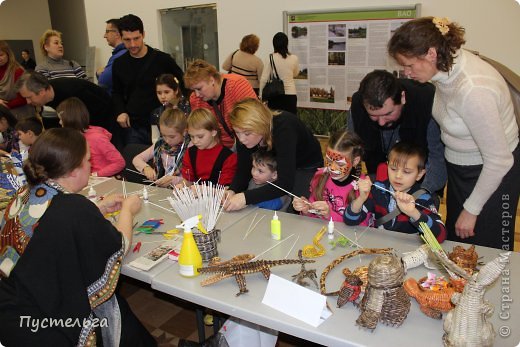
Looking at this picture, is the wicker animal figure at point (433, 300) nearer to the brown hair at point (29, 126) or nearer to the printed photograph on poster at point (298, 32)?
the brown hair at point (29, 126)

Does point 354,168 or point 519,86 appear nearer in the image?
point 519,86

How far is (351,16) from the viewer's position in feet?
18.2

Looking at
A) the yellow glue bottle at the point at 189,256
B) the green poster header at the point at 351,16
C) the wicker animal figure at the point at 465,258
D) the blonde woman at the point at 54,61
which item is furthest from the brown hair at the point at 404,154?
the blonde woman at the point at 54,61

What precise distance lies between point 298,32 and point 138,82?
3.02 metres

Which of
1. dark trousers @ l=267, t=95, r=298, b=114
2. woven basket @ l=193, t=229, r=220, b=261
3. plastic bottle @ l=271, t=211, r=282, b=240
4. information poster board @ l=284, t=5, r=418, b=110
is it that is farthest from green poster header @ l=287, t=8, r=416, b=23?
woven basket @ l=193, t=229, r=220, b=261

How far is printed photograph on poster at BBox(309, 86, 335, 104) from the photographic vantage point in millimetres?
6070

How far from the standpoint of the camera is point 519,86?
6.30 feet

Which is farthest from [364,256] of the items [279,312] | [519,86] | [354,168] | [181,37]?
[181,37]

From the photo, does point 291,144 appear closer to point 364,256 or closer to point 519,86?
point 364,256

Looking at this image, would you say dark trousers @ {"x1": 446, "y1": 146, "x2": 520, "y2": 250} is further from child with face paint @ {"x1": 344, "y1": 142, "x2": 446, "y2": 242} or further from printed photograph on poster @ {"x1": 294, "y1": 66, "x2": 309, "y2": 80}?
printed photograph on poster @ {"x1": 294, "y1": 66, "x2": 309, "y2": 80}

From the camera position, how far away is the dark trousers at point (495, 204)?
1.93 m

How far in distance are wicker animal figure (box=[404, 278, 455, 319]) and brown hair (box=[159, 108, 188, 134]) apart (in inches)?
82.4

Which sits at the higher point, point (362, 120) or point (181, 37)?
point (181, 37)

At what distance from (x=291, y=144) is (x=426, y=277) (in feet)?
3.39
